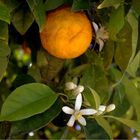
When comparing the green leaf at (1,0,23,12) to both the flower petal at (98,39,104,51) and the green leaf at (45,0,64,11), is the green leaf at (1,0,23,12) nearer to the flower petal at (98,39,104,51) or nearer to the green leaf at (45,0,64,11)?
the green leaf at (45,0,64,11)

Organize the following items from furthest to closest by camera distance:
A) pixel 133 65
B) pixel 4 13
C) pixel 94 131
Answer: pixel 133 65
pixel 94 131
pixel 4 13

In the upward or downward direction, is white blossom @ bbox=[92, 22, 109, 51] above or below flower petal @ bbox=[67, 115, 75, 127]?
above

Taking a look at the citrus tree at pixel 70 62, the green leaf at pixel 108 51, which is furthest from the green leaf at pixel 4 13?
the green leaf at pixel 108 51

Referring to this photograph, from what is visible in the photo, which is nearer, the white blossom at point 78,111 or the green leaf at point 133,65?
the white blossom at point 78,111

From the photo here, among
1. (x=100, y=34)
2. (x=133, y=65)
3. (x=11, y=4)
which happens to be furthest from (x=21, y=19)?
Answer: (x=133, y=65)

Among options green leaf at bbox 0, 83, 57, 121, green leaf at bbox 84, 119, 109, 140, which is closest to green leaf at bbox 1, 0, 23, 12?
green leaf at bbox 0, 83, 57, 121

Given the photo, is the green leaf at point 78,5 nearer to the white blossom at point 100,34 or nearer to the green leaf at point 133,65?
the white blossom at point 100,34

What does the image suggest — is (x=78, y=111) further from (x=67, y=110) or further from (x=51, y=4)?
(x=51, y=4)
